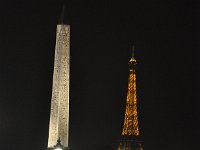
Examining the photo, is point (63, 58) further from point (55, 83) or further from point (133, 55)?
point (133, 55)

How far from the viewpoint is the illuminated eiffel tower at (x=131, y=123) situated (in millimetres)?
70125

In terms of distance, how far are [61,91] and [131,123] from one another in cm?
1841

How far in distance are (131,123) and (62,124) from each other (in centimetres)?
1826

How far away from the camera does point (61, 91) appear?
174ft

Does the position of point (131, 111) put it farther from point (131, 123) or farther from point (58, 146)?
point (58, 146)

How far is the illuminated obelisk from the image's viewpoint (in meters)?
53.1

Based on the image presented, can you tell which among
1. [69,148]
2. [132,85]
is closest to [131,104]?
[132,85]

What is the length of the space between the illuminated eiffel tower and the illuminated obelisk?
55.6 ft

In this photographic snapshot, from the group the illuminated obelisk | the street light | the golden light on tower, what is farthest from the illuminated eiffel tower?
the street light

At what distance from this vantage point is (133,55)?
66438 mm

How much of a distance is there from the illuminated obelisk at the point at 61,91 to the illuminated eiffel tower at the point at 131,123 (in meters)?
16.9

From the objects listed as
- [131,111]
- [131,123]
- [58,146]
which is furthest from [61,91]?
[131,123]

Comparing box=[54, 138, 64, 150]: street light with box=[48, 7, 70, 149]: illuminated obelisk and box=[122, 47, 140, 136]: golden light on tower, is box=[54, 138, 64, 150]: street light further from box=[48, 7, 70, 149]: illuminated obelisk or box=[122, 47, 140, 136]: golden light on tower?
box=[122, 47, 140, 136]: golden light on tower

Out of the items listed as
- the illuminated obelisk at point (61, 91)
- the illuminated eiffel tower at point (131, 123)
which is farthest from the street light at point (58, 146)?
the illuminated eiffel tower at point (131, 123)
